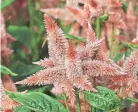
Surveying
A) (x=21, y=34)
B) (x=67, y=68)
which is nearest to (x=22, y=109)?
(x=67, y=68)

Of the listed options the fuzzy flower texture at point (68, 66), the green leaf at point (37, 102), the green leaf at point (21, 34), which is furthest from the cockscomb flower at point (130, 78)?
the green leaf at point (21, 34)

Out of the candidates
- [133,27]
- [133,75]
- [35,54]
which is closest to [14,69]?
[35,54]

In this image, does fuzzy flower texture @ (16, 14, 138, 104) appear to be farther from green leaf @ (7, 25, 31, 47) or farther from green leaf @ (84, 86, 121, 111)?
green leaf @ (7, 25, 31, 47)

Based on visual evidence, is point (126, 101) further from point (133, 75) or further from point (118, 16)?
point (118, 16)

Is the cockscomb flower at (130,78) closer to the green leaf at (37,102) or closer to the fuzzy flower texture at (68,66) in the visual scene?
the fuzzy flower texture at (68,66)

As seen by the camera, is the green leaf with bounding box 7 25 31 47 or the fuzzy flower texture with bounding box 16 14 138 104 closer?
the fuzzy flower texture with bounding box 16 14 138 104

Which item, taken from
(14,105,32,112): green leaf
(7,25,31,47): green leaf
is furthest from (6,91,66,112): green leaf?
(7,25,31,47): green leaf
